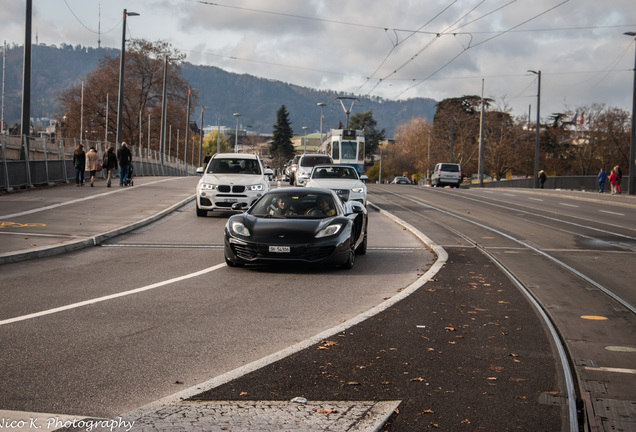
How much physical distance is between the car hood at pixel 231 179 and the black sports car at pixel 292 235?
838 centimetres

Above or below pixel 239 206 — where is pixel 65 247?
below

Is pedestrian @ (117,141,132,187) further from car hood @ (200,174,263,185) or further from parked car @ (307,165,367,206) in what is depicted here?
parked car @ (307,165,367,206)

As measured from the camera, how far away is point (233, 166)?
2127 centimetres

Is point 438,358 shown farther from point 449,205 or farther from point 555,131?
point 555,131

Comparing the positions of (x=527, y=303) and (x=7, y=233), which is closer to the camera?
(x=527, y=303)

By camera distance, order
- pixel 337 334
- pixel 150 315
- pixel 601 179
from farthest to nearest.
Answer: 1. pixel 601 179
2. pixel 150 315
3. pixel 337 334

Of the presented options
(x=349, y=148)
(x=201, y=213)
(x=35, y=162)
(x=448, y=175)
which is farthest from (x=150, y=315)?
(x=448, y=175)

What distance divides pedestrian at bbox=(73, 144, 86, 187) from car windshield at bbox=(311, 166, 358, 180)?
1004 cm

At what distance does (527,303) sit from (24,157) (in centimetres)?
2108

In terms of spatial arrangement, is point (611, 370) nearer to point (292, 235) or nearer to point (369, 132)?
point (292, 235)

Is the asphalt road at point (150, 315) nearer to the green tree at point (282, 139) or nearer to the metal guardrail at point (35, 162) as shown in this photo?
the metal guardrail at point (35, 162)

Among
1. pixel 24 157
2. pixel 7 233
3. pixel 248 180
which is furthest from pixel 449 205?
pixel 7 233

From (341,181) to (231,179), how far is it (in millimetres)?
3839

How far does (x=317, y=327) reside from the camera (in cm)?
700
